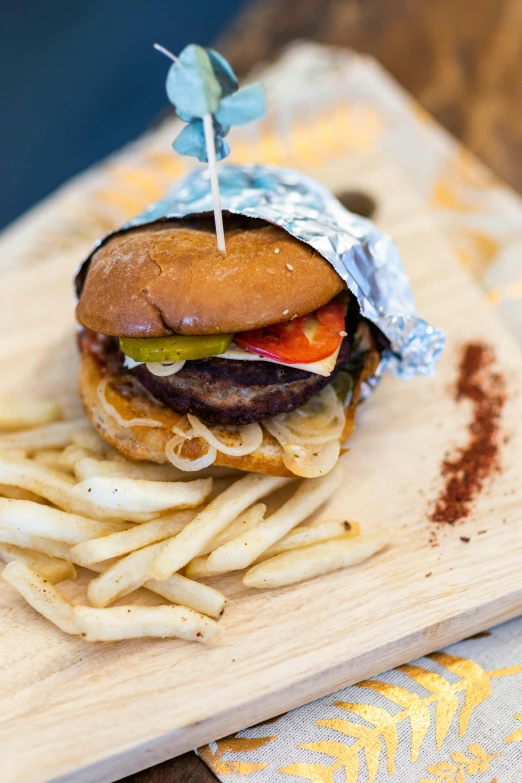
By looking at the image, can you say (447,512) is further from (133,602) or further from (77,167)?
(77,167)

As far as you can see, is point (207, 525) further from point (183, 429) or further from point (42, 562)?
point (42, 562)

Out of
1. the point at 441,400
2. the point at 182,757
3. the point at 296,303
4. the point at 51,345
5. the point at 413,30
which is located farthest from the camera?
the point at 413,30

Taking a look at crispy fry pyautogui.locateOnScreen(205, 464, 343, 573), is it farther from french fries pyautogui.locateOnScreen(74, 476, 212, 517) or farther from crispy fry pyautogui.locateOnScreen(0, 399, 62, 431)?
crispy fry pyautogui.locateOnScreen(0, 399, 62, 431)

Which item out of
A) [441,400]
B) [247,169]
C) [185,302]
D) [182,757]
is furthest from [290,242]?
[182,757]

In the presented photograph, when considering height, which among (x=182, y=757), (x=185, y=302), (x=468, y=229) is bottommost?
(x=182, y=757)

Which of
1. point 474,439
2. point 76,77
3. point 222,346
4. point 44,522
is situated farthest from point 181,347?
point 76,77

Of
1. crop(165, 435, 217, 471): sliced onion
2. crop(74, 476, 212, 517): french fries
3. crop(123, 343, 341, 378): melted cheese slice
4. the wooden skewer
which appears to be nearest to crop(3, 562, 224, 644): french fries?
crop(74, 476, 212, 517): french fries

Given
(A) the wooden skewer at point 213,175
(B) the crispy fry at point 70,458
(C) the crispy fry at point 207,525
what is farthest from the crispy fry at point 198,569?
(A) the wooden skewer at point 213,175
